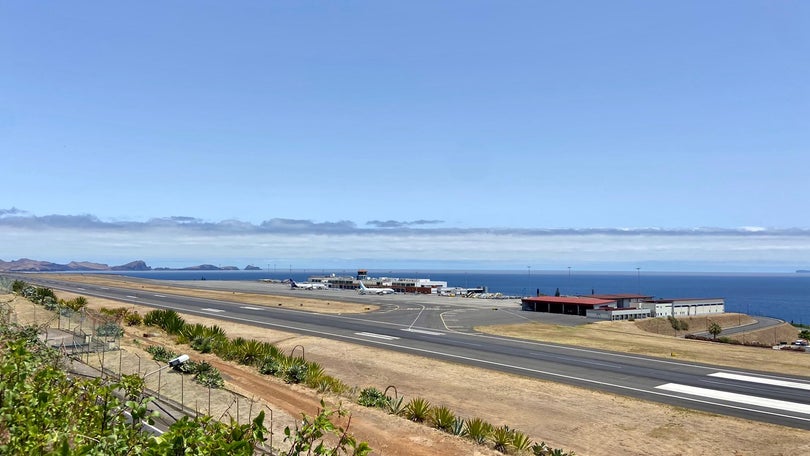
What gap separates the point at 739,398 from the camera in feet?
105

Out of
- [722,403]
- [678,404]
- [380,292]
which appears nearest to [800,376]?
[722,403]

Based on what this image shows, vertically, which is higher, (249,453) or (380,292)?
(249,453)

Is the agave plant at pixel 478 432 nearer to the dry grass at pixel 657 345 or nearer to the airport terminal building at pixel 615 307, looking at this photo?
the dry grass at pixel 657 345

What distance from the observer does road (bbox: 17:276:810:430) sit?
3127cm

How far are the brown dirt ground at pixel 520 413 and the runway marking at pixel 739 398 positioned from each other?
4.65 meters

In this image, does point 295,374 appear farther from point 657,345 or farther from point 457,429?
point 657,345

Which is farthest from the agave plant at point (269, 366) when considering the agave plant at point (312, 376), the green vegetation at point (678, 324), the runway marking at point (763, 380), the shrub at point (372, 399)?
the green vegetation at point (678, 324)

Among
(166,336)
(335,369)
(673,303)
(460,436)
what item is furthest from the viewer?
(673,303)

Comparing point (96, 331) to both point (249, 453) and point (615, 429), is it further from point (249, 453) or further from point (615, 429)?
point (249, 453)

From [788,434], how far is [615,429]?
904 cm

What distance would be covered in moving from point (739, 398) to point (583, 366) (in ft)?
37.9

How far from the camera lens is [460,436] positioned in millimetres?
22891

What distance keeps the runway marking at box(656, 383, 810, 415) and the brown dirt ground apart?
15.3 ft

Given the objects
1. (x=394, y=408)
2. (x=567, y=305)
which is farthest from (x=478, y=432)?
(x=567, y=305)
